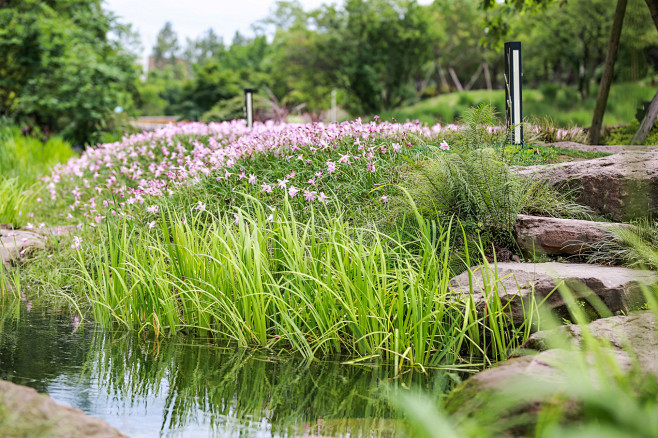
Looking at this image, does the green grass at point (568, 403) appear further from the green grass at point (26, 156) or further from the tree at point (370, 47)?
the tree at point (370, 47)

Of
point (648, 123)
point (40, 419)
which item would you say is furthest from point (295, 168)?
point (648, 123)

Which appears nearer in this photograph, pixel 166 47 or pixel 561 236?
pixel 561 236

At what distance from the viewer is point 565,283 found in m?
3.70

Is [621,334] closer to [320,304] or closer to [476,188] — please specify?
[320,304]

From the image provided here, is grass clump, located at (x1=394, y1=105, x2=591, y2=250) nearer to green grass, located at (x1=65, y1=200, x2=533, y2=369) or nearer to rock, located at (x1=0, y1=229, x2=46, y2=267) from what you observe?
green grass, located at (x1=65, y1=200, x2=533, y2=369)

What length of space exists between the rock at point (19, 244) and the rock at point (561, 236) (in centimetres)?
499

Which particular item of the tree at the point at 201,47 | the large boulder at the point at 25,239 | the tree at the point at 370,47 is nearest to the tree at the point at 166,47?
the tree at the point at 201,47

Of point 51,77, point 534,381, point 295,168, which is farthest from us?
point 51,77

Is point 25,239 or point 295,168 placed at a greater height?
point 295,168

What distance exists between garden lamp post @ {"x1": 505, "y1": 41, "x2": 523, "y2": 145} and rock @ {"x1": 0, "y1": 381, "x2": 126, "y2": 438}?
18.2 feet

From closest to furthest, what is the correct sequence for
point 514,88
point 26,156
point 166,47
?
point 514,88 < point 26,156 < point 166,47

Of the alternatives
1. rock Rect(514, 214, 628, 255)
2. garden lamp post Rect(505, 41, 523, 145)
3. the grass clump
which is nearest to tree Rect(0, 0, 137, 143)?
garden lamp post Rect(505, 41, 523, 145)

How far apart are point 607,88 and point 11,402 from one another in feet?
31.0

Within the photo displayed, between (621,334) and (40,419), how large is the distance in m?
2.51
